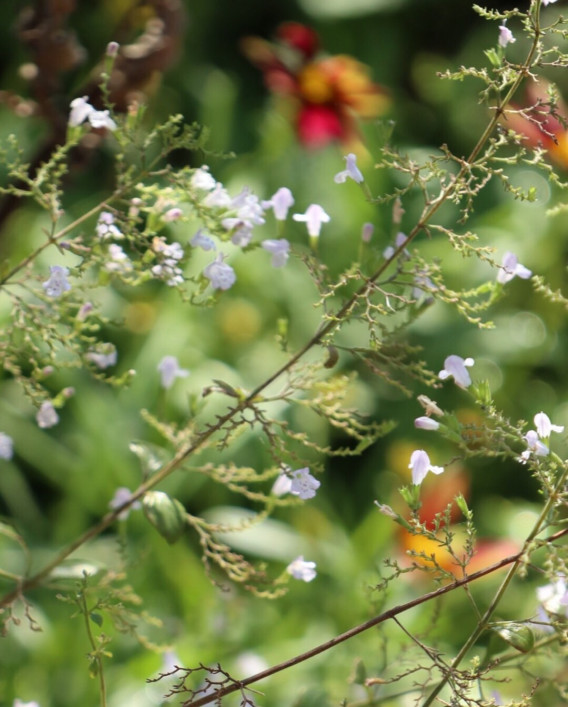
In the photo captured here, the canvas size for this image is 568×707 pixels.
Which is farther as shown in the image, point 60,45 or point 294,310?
point 294,310

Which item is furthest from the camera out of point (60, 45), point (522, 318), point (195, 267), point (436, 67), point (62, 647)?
point (436, 67)

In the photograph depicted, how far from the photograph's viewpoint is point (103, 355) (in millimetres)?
477

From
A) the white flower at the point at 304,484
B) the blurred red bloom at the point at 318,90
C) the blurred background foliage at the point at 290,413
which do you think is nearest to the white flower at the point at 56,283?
the white flower at the point at 304,484

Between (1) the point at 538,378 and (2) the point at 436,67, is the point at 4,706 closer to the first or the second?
(1) the point at 538,378

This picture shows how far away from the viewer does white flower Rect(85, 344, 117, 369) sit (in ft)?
1.50

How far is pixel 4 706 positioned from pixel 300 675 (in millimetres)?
338

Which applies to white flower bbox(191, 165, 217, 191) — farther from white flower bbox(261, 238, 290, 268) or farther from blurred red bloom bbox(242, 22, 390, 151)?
blurred red bloom bbox(242, 22, 390, 151)

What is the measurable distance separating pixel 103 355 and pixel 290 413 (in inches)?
45.3

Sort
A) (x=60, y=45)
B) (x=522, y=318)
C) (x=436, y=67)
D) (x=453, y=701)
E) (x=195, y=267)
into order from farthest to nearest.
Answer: (x=436, y=67) < (x=195, y=267) < (x=522, y=318) < (x=60, y=45) < (x=453, y=701)

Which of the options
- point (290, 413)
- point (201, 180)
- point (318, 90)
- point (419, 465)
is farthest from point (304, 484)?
point (318, 90)

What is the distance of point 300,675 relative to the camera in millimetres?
1109

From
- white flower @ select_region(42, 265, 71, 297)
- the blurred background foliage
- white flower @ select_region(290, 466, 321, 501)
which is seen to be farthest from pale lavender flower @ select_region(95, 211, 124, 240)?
the blurred background foliage

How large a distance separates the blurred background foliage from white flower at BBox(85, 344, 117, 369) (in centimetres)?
41

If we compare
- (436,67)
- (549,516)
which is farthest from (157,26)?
(436,67)
